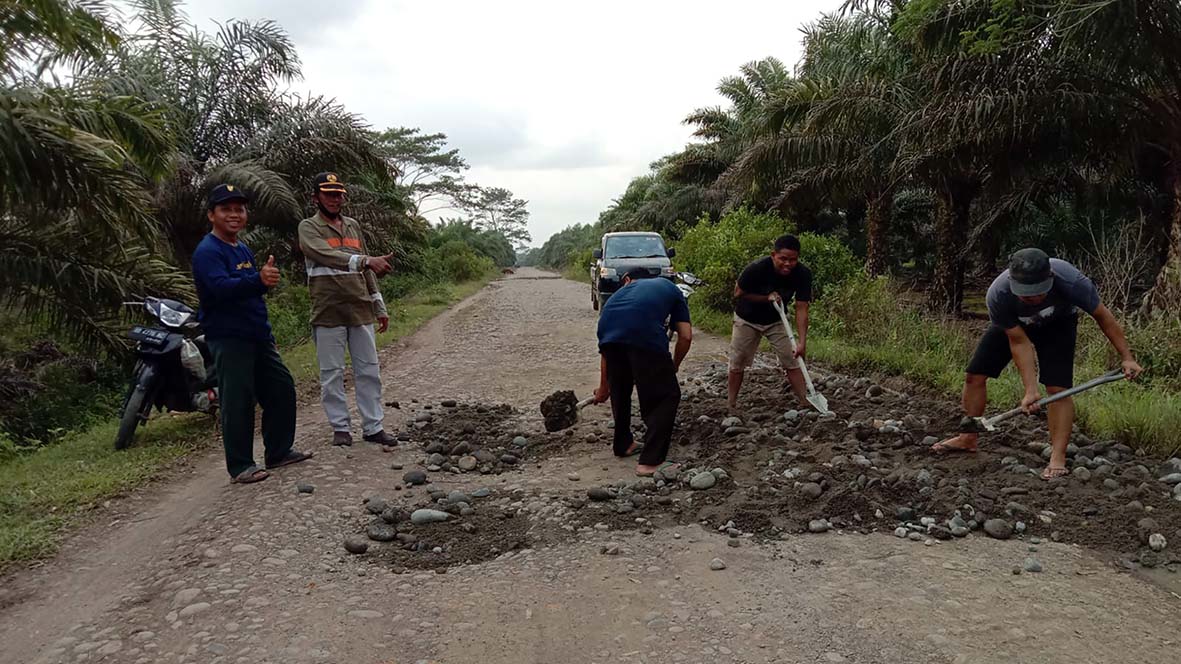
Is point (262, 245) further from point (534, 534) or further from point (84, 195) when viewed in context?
point (534, 534)

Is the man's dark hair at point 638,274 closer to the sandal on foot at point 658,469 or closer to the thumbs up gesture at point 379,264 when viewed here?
the sandal on foot at point 658,469

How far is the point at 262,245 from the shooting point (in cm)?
1440

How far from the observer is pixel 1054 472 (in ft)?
14.6

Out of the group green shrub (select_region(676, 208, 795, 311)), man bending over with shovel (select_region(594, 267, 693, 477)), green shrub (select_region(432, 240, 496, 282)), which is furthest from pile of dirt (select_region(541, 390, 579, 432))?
green shrub (select_region(432, 240, 496, 282))

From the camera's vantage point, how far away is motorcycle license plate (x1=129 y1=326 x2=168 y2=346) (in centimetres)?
590

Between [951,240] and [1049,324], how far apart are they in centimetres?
906

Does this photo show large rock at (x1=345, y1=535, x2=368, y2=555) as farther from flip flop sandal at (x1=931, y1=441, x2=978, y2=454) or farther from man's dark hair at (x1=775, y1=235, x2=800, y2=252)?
man's dark hair at (x1=775, y1=235, x2=800, y2=252)

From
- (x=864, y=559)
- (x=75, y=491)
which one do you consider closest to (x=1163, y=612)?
(x=864, y=559)

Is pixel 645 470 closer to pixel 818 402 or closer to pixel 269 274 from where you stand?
pixel 818 402

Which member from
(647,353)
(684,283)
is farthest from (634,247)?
(647,353)

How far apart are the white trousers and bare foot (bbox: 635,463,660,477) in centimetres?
196

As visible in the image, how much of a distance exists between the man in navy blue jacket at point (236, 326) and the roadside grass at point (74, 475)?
771 millimetres

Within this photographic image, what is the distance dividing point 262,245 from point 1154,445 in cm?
1363

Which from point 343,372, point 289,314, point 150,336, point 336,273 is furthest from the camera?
point 289,314
